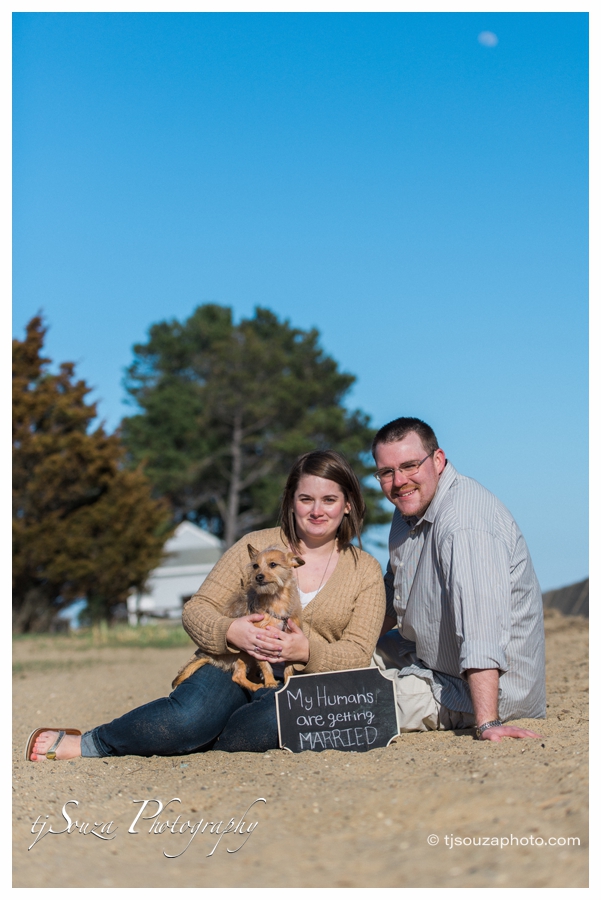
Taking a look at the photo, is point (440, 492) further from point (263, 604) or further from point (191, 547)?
point (191, 547)

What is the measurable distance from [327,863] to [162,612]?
100 feet

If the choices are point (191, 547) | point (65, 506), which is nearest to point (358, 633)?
point (65, 506)

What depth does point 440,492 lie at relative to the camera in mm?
4531

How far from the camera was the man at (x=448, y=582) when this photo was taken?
164 inches

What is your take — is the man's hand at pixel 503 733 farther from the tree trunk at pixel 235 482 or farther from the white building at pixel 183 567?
the white building at pixel 183 567

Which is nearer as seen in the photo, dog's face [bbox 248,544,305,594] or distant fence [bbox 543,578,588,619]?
dog's face [bbox 248,544,305,594]

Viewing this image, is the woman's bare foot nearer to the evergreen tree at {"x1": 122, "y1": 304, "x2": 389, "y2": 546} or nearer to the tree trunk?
the evergreen tree at {"x1": 122, "y1": 304, "x2": 389, "y2": 546}

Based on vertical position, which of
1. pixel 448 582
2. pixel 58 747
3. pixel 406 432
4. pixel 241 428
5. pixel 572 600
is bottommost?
pixel 572 600

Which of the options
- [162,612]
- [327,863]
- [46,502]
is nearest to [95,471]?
[46,502]

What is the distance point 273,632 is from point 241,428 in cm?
3622

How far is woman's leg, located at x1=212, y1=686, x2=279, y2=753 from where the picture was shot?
4.25 m

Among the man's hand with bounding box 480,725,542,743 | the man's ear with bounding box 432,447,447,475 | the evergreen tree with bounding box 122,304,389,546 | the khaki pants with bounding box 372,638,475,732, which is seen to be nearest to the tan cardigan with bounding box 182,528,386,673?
the khaki pants with bounding box 372,638,475,732

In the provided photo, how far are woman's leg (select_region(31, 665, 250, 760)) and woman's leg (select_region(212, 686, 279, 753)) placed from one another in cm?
7

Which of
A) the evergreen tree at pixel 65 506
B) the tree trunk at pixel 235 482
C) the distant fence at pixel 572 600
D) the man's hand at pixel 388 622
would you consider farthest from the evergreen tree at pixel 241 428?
the man's hand at pixel 388 622
